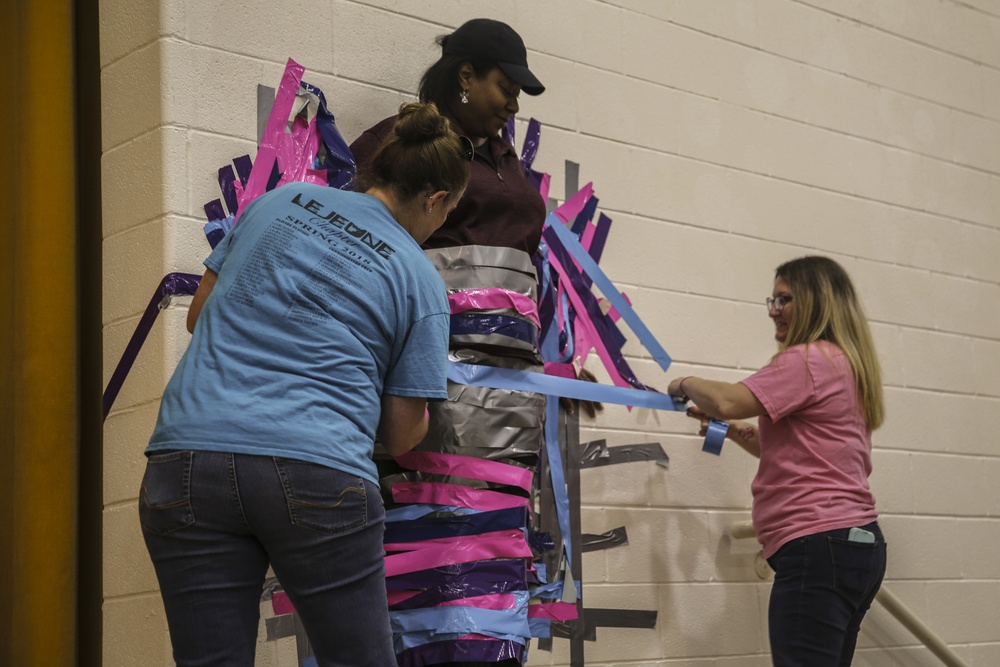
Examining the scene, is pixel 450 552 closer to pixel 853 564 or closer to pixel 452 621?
pixel 452 621

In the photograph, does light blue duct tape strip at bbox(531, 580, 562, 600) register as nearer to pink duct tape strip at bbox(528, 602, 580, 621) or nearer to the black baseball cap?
pink duct tape strip at bbox(528, 602, 580, 621)

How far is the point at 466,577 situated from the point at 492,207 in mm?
719

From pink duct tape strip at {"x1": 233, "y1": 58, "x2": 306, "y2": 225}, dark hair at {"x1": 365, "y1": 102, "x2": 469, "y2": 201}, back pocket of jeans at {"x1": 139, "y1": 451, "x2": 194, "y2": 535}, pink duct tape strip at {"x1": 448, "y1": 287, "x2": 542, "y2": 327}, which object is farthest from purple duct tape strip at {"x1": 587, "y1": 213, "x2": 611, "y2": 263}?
back pocket of jeans at {"x1": 139, "y1": 451, "x2": 194, "y2": 535}

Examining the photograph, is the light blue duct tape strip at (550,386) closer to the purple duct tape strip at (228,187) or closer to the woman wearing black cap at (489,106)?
the woman wearing black cap at (489,106)

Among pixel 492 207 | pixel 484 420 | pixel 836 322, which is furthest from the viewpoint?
pixel 836 322

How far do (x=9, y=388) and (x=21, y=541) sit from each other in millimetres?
317

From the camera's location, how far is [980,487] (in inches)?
152

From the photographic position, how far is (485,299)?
87.0 inches

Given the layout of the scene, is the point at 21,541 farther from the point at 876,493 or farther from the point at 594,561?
the point at 876,493

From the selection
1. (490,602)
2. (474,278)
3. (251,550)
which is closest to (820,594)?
(490,602)

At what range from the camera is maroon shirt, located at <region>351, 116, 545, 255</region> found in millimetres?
2258

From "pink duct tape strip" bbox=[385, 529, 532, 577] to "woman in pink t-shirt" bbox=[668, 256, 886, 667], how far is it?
743 millimetres

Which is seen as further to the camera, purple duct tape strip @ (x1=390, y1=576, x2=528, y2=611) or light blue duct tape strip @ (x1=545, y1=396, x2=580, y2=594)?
light blue duct tape strip @ (x1=545, y1=396, x2=580, y2=594)

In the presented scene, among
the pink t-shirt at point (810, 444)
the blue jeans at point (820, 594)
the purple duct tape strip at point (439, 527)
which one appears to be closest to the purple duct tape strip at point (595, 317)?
the pink t-shirt at point (810, 444)
